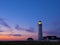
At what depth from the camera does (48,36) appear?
74.6 meters

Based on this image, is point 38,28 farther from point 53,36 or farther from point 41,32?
point 53,36

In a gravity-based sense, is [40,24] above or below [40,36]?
above

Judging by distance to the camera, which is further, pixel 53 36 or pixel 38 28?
pixel 38 28

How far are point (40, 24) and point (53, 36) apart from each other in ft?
38.5

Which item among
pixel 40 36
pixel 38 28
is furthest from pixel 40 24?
pixel 40 36

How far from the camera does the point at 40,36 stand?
78.4m

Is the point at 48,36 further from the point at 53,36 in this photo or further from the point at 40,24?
the point at 40,24

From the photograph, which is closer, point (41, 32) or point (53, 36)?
point (53, 36)

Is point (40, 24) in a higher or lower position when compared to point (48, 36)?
higher

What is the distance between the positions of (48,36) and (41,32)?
281 inches

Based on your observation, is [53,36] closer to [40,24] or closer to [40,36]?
[40,36]

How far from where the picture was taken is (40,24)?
8388 centimetres

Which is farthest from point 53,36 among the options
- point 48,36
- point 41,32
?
point 41,32

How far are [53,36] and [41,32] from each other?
8023mm
